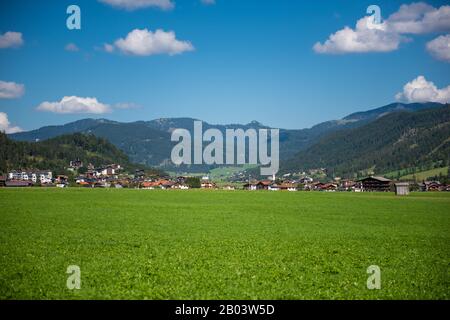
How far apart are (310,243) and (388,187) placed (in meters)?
150

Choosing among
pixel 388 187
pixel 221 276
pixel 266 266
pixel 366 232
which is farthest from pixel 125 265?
pixel 388 187

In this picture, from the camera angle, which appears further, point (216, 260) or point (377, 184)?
point (377, 184)

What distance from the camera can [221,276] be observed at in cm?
1998

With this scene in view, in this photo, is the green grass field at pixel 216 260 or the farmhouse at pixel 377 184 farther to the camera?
the farmhouse at pixel 377 184

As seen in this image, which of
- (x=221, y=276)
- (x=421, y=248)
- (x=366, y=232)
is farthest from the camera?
(x=366, y=232)

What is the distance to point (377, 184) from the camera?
17512cm

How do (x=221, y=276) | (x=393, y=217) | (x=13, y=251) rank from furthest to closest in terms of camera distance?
(x=393, y=217) → (x=13, y=251) → (x=221, y=276)

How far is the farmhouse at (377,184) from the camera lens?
Answer: 17171 centimetres

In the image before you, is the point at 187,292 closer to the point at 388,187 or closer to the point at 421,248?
the point at 421,248

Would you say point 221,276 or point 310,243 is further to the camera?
point 310,243

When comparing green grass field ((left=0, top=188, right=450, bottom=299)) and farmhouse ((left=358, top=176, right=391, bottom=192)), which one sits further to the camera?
farmhouse ((left=358, top=176, right=391, bottom=192))

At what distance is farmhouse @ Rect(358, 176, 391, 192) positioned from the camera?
172m
